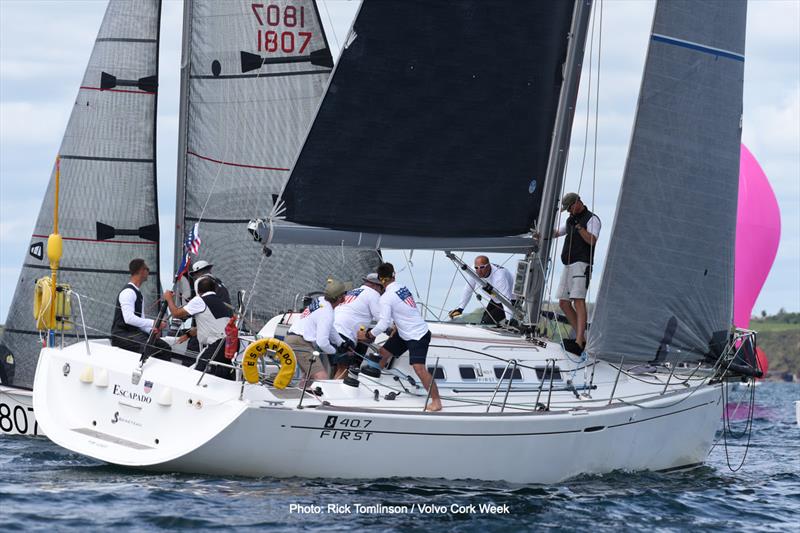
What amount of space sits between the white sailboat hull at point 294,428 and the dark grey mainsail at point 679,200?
1310mm

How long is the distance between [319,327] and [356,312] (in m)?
0.43

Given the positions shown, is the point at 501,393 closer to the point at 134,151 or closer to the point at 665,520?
the point at 665,520

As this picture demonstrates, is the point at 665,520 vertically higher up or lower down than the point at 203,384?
lower down

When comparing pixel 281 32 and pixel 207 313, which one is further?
pixel 281 32

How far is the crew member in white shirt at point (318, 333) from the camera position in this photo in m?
11.6

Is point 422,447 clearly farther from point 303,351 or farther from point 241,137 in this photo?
point 241,137

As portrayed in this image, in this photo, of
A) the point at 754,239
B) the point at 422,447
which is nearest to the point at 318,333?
the point at 422,447

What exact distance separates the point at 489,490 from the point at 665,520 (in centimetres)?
152

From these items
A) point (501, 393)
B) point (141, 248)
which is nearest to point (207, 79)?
point (141, 248)

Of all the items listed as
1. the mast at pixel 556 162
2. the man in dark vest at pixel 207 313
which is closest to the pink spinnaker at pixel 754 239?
the mast at pixel 556 162

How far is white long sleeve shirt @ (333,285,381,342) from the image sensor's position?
11750 mm

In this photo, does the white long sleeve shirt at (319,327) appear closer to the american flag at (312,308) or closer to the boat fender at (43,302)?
the american flag at (312,308)

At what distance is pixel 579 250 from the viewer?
13.0 m

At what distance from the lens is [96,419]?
35.2 feet
